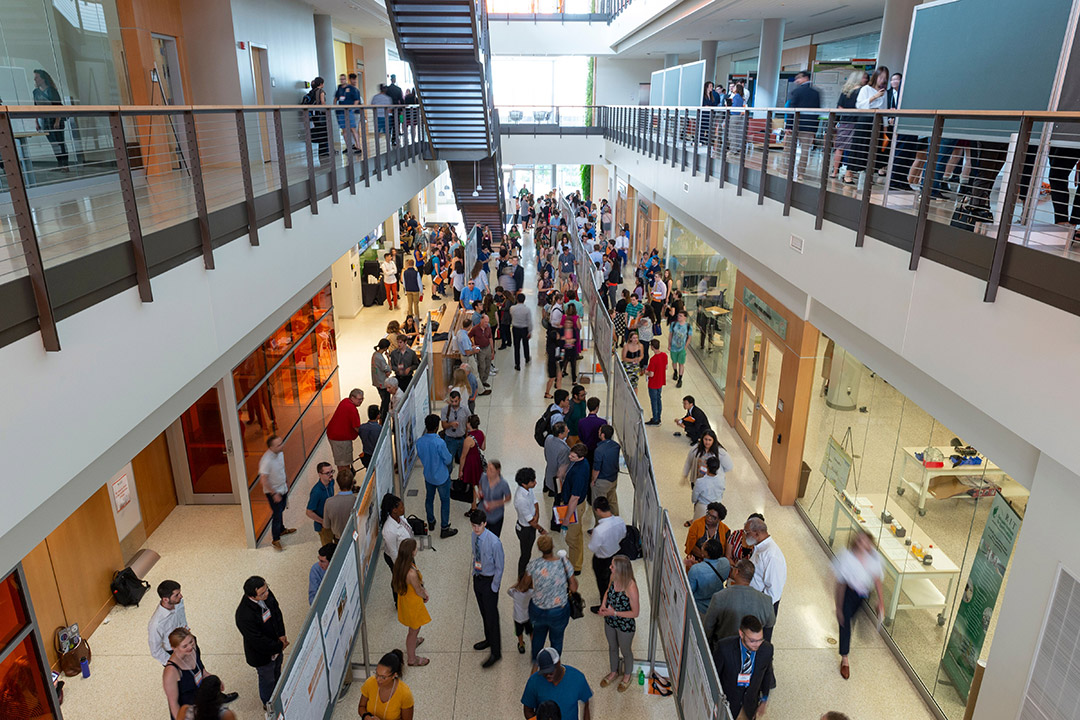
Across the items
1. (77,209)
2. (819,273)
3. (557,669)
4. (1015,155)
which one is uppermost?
(1015,155)

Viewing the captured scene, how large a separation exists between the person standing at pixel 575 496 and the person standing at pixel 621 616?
4.37 ft

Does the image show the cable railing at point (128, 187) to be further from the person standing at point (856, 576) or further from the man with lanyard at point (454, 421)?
the person standing at point (856, 576)

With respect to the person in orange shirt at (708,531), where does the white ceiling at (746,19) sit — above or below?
above

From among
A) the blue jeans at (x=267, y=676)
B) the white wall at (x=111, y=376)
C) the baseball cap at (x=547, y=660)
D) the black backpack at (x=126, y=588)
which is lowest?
the black backpack at (x=126, y=588)

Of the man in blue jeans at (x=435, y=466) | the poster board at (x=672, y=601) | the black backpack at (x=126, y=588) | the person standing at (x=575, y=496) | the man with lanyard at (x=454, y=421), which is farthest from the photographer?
the man with lanyard at (x=454, y=421)

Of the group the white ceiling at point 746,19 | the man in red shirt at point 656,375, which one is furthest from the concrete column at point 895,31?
the man in red shirt at point 656,375

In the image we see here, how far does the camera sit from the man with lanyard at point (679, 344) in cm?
1341

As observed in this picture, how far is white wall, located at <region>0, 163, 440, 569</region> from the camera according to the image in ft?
10.5

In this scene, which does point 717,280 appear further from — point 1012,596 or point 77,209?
point 77,209

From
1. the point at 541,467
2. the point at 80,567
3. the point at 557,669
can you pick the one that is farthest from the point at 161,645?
the point at 541,467

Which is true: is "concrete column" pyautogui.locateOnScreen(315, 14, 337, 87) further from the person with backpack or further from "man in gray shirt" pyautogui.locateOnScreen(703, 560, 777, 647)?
"man in gray shirt" pyautogui.locateOnScreen(703, 560, 777, 647)

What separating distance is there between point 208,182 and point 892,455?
8121mm

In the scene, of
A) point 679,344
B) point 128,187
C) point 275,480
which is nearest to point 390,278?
point 679,344

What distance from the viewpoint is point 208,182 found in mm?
8008
